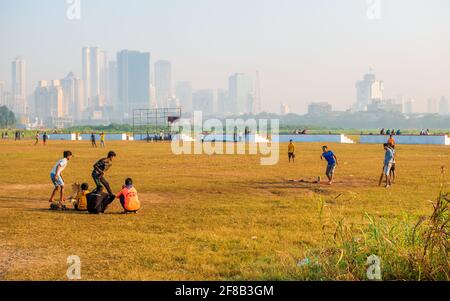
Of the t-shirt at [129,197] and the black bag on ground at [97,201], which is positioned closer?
the t-shirt at [129,197]

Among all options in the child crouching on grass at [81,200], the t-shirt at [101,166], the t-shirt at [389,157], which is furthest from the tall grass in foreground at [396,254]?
the t-shirt at [389,157]

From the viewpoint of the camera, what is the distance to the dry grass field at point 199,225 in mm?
8953

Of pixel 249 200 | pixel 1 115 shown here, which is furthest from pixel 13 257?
pixel 1 115

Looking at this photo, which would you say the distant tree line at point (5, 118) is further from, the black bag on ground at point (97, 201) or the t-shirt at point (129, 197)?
the t-shirt at point (129, 197)

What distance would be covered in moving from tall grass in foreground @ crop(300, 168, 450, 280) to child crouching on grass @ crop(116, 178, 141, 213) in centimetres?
702

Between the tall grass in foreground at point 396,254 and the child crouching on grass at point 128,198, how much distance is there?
702 cm

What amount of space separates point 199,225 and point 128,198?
261cm

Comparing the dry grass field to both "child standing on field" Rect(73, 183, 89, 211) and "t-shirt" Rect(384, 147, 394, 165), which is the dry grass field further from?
"t-shirt" Rect(384, 147, 394, 165)

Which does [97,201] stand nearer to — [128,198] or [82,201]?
[82,201]

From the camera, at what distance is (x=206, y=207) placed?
15.8m

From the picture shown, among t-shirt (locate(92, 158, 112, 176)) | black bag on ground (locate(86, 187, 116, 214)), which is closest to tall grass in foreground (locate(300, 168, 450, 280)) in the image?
black bag on ground (locate(86, 187, 116, 214))

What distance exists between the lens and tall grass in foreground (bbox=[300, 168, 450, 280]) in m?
7.71

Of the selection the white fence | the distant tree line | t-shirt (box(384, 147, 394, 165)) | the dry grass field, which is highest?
the distant tree line

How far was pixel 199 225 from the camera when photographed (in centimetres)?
1294
